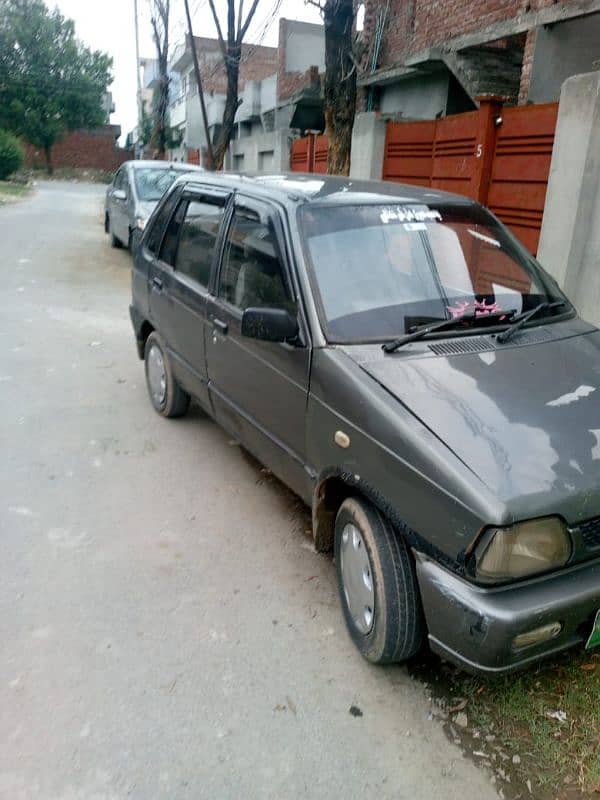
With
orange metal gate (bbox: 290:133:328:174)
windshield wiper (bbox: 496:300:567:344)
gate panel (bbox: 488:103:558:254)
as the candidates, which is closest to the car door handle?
windshield wiper (bbox: 496:300:567:344)

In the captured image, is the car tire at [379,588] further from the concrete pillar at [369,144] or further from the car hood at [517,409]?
the concrete pillar at [369,144]

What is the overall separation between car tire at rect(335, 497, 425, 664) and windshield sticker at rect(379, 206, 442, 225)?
1506mm

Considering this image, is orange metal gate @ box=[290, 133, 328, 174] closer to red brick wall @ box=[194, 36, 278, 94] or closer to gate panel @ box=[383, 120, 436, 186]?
gate panel @ box=[383, 120, 436, 186]

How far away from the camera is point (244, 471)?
14.7 ft

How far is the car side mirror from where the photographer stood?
2.94 m

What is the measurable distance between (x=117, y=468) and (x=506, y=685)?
2819mm

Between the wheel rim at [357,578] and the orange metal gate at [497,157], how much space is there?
5.52 meters

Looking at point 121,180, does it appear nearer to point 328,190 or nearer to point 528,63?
point 528,63

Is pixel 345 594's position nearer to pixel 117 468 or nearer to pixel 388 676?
pixel 388 676

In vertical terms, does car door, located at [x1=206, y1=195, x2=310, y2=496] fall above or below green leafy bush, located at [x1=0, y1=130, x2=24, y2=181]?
below

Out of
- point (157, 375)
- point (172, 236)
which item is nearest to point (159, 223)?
point (172, 236)

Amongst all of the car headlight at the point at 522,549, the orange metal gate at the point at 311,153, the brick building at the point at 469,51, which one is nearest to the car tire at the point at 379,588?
the car headlight at the point at 522,549

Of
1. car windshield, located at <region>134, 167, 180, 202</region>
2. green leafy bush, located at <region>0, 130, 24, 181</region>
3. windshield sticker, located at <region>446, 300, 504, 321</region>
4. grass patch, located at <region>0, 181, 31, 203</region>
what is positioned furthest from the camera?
green leafy bush, located at <region>0, 130, 24, 181</region>

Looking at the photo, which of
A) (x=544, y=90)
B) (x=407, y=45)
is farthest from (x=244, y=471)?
(x=407, y=45)
